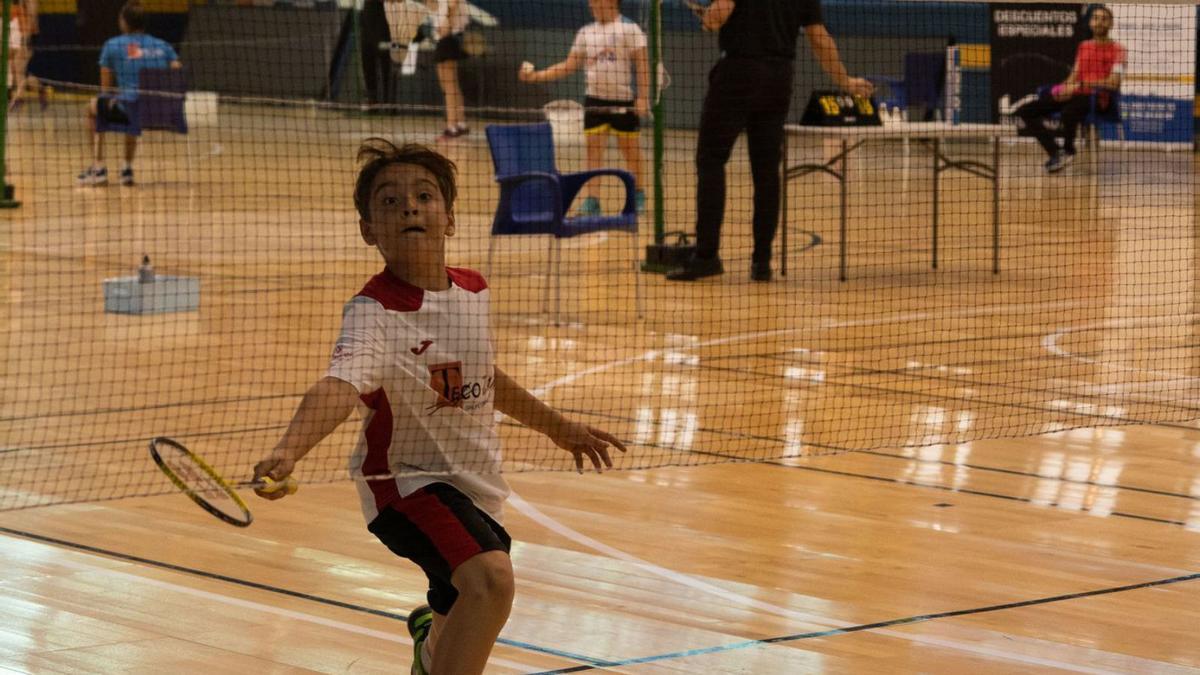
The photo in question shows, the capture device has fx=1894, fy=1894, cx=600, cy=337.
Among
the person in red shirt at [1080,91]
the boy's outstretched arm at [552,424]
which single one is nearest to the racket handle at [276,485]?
the boy's outstretched arm at [552,424]

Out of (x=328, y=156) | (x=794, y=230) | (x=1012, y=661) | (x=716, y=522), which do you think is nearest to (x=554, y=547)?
(x=716, y=522)

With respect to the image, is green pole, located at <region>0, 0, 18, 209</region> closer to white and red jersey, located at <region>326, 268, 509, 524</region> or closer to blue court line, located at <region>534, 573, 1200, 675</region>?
blue court line, located at <region>534, 573, 1200, 675</region>

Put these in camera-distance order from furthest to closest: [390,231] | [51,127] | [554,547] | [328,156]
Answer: [51,127] → [328,156] → [554,547] → [390,231]

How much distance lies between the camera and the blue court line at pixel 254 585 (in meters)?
4.50

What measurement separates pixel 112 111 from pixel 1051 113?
31.3ft

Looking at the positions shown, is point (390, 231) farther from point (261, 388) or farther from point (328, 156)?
point (328, 156)

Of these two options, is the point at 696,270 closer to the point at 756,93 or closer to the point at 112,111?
the point at 756,93

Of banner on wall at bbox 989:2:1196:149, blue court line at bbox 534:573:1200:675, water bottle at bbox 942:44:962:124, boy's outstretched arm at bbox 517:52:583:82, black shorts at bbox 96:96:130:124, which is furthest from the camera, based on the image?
banner on wall at bbox 989:2:1196:149

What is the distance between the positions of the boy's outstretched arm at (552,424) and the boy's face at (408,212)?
363 millimetres

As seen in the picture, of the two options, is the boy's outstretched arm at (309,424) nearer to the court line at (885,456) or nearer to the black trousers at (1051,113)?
the court line at (885,456)

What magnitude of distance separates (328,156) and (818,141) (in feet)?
17.7

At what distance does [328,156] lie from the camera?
64.4ft

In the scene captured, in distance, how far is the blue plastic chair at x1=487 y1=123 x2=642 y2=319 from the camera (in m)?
9.78

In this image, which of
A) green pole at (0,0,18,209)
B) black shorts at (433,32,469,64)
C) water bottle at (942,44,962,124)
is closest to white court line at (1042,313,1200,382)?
water bottle at (942,44,962,124)
